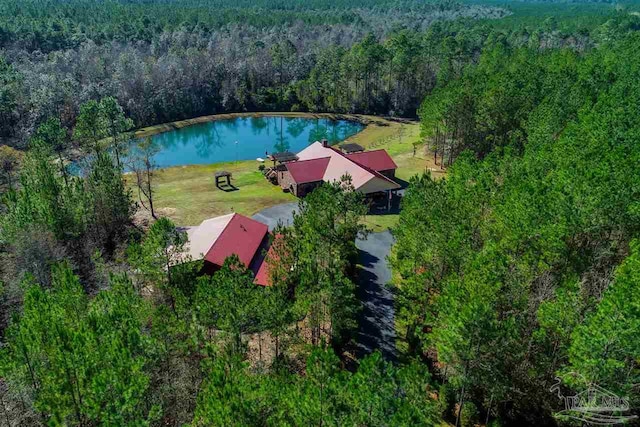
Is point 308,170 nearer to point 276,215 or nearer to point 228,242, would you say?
point 276,215

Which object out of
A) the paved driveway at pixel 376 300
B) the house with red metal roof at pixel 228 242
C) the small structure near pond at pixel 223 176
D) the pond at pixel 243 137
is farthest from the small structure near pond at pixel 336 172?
the pond at pixel 243 137

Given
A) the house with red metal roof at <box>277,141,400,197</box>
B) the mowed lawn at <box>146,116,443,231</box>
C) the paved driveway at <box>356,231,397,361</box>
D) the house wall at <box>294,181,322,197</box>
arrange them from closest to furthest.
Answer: the paved driveway at <box>356,231,397,361</box>, the mowed lawn at <box>146,116,443,231</box>, the house with red metal roof at <box>277,141,400,197</box>, the house wall at <box>294,181,322,197</box>

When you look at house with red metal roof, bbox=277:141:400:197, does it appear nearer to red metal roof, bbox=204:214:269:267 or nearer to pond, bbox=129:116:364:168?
red metal roof, bbox=204:214:269:267

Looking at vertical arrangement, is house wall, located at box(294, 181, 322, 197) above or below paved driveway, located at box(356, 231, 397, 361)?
above

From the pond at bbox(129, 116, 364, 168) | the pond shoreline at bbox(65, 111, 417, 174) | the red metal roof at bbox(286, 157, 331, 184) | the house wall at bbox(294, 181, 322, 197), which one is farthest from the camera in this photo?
the pond shoreline at bbox(65, 111, 417, 174)

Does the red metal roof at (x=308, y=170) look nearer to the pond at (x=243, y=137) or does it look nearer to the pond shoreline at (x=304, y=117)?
the pond at (x=243, y=137)

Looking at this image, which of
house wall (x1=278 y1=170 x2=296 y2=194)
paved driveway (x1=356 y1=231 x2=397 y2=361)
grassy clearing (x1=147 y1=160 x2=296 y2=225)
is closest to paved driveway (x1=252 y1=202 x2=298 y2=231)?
grassy clearing (x1=147 y1=160 x2=296 y2=225)

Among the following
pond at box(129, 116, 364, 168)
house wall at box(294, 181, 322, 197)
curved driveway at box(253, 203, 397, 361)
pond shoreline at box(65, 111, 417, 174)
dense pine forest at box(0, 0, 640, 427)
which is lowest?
pond at box(129, 116, 364, 168)
